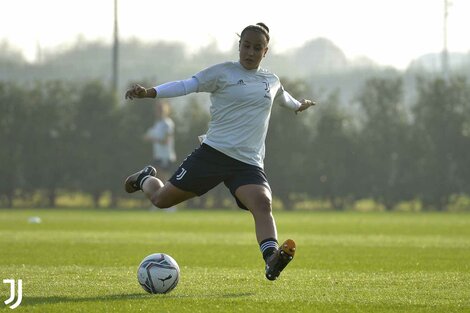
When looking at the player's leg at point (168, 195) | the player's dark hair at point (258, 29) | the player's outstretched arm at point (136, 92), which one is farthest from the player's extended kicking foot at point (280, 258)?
the player's dark hair at point (258, 29)

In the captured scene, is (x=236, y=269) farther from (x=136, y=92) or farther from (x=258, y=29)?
(x=136, y=92)

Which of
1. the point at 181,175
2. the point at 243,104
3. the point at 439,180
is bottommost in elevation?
the point at 439,180

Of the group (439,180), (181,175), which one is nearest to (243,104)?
(181,175)

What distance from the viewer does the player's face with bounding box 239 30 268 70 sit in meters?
9.66

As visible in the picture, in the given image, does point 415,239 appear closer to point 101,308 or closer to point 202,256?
point 202,256

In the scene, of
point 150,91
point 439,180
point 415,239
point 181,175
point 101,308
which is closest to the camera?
point 101,308

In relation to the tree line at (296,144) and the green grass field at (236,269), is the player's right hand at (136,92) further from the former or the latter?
the tree line at (296,144)

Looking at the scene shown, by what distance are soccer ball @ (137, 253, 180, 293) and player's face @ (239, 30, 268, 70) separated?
2.00 meters

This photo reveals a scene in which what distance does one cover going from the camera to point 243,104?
381 inches

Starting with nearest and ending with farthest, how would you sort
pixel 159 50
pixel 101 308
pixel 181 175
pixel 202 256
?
1. pixel 101 308
2. pixel 181 175
3. pixel 202 256
4. pixel 159 50

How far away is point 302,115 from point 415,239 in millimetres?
17916

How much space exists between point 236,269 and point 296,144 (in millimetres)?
23678

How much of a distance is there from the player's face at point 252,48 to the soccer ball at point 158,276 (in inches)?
78.6

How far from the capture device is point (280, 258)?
8.86 meters
